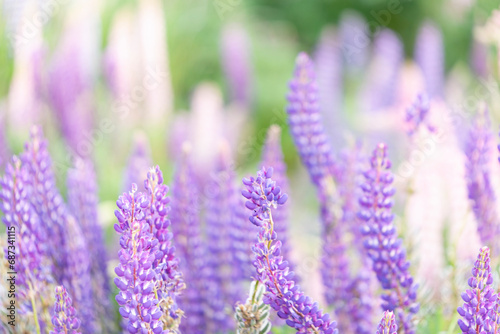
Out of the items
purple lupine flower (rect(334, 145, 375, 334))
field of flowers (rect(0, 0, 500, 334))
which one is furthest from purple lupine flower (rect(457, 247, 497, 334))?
purple lupine flower (rect(334, 145, 375, 334))

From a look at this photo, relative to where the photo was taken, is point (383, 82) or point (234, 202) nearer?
point (234, 202)

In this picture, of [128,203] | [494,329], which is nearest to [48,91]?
[128,203]

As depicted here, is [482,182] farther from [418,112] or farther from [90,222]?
[90,222]

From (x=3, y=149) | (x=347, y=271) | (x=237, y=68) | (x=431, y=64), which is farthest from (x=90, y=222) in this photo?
(x=237, y=68)

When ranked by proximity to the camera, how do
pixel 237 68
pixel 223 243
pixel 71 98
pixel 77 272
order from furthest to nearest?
1. pixel 237 68
2. pixel 71 98
3. pixel 223 243
4. pixel 77 272

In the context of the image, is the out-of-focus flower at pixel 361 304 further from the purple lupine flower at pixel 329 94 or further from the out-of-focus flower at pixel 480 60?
the out-of-focus flower at pixel 480 60

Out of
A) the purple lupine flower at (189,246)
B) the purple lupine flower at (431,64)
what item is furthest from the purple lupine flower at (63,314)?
the purple lupine flower at (431,64)

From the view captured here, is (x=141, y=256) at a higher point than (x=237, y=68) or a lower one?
lower
